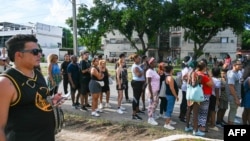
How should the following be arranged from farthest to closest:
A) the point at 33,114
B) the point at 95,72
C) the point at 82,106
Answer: the point at 82,106, the point at 95,72, the point at 33,114

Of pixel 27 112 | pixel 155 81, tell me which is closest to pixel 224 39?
pixel 155 81

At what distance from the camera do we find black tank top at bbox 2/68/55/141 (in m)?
2.47

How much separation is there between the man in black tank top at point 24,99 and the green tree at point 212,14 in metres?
27.2

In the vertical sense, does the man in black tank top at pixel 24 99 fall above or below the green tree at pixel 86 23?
below

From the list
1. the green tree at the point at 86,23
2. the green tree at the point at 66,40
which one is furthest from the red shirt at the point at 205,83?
the green tree at the point at 66,40

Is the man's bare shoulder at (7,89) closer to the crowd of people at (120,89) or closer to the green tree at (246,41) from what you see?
the crowd of people at (120,89)

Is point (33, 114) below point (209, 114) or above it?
above

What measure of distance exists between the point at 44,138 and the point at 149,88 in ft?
16.5

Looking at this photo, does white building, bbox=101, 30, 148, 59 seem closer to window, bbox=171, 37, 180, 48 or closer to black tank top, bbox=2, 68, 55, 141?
window, bbox=171, 37, 180, 48

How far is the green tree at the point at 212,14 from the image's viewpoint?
92.3ft

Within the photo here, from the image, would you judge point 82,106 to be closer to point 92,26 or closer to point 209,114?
point 209,114

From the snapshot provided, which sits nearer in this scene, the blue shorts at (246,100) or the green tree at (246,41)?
the blue shorts at (246,100)

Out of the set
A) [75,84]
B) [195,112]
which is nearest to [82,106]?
[75,84]

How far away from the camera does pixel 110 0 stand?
1321 inches
